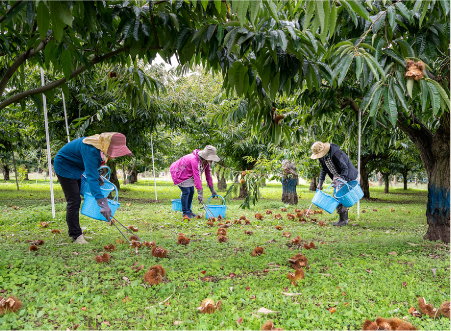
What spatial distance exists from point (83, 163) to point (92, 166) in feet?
1.32

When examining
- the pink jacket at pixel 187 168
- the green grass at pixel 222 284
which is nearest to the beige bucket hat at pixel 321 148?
the green grass at pixel 222 284

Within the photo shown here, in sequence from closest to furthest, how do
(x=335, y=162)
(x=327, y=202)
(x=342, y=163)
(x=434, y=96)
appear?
1. (x=434, y=96)
2. (x=327, y=202)
3. (x=342, y=163)
4. (x=335, y=162)

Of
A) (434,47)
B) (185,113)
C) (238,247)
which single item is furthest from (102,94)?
(434,47)

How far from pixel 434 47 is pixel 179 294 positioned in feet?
9.36

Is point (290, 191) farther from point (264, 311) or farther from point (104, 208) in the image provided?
point (264, 311)

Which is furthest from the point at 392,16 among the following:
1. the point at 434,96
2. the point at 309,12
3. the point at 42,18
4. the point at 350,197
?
the point at 350,197

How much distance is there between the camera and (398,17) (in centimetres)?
246

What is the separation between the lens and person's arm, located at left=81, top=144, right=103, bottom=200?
3.42m

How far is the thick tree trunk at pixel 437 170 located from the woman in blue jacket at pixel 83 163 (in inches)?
148

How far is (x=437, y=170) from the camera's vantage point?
3896 millimetres

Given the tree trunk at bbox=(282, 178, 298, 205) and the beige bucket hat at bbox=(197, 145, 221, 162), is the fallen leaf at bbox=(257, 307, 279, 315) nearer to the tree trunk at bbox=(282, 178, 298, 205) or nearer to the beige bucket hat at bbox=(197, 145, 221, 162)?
the beige bucket hat at bbox=(197, 145, 221, 162)

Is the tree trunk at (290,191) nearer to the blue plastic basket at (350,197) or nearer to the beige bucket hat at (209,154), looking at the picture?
the beige bucket hat at (209,154)

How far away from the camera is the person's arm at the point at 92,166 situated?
342 centimetres

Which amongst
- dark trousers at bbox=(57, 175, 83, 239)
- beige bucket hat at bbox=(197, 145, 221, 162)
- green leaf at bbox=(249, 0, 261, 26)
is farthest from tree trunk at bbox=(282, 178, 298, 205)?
green leaf at bbox=(249, 0, 261, 26)
